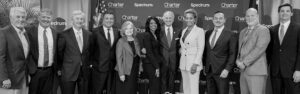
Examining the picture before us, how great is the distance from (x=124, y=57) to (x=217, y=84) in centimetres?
156

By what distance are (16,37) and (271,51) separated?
12.2 ft

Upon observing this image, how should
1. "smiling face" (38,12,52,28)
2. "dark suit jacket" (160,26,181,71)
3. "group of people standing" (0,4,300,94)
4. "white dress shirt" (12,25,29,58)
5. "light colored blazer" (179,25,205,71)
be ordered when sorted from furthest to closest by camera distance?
1. "dark suit jacket" (160,26,181,71)
2. "light colored blazer" (179,25,205,71)
3. "smiling face" (38,12,52,28)
4. "group of people standing" (0,4,300,94)
5. "white dress shirt" (12,25,29,58)

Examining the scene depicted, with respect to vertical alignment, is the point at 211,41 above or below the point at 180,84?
above

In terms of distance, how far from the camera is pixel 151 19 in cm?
584

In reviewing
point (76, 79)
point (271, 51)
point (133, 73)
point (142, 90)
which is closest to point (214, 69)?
point (271, 51)

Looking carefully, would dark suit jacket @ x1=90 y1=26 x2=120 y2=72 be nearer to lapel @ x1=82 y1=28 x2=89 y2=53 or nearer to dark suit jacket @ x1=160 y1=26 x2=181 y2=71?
lapel @ x1=82 y1=28 x2=89 y2=53

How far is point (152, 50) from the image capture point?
5.70 m

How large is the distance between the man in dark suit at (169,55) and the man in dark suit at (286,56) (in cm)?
162

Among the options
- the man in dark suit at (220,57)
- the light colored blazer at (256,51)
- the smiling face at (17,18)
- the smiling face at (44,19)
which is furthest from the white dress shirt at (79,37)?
the light colored blazer at (256,51)

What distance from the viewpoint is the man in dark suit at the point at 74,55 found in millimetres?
5172

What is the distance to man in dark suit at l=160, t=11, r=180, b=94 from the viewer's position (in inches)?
228

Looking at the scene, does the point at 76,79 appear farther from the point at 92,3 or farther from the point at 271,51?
the point at 271,51

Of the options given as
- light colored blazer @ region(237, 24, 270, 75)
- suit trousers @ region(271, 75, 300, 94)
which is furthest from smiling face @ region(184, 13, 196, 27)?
suit trousers @ region(271, 75, 300, 94)

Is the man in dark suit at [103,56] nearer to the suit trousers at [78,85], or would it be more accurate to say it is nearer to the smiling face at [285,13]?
the suit trousers at [78,85]
